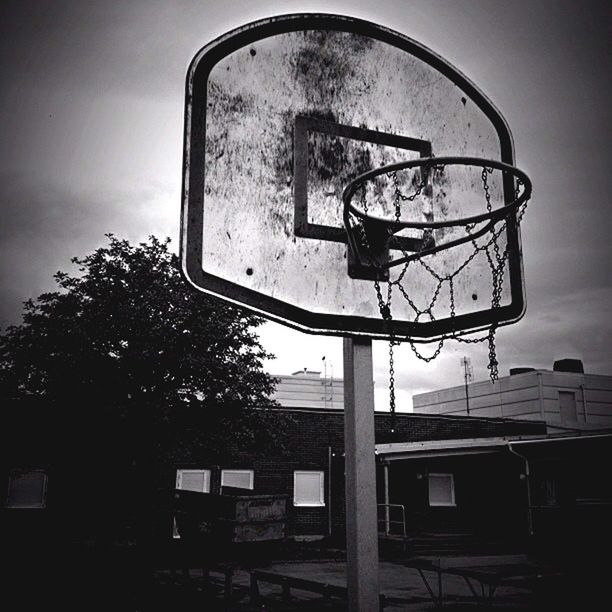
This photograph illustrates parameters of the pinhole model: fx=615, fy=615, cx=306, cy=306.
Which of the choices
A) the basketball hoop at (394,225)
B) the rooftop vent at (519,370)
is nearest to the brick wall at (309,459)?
the rooftop vent at (519,370)

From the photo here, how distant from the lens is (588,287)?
581 inches

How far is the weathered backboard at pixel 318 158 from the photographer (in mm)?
5102

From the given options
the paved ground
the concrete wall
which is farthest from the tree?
the concrete wall

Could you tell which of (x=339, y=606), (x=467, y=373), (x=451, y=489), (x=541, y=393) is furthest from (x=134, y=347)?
(x=467, y=373)

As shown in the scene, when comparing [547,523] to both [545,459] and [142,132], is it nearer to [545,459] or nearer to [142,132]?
[545,459]

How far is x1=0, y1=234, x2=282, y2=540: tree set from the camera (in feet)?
45.3

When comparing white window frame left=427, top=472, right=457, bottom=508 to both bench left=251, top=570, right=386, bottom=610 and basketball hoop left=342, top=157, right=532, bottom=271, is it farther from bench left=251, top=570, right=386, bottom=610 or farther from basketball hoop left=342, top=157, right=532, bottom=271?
basketball hoop left=342, top=157, right=532, bottom=271

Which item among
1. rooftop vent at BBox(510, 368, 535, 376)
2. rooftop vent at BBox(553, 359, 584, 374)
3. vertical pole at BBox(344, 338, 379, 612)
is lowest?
vertical pole at BBox(344, 338, 379, 612)

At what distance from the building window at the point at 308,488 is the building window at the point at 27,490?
8425mm

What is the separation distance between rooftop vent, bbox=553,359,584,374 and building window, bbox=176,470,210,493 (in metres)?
21.9

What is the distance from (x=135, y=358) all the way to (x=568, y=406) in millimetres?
26977

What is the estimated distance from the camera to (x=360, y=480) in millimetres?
5500

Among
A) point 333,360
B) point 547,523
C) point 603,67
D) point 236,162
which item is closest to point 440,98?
point 236,162

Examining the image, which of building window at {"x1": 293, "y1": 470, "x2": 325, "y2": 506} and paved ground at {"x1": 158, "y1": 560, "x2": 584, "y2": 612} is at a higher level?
building window at {"x1": 293, "y1": 470, "x2": 325, "y2": 506}
